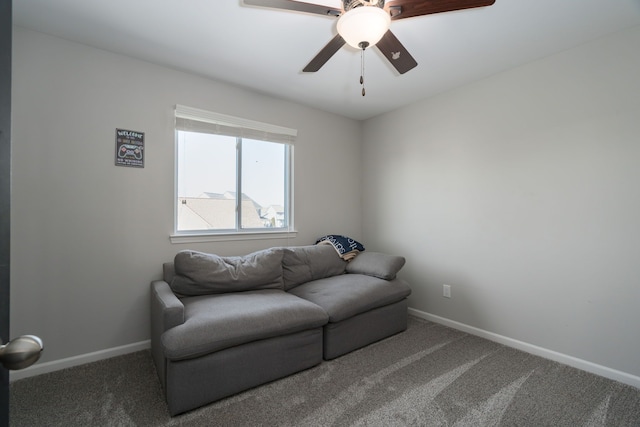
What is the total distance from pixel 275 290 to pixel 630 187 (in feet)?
9.15

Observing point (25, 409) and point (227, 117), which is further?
point (227, 117)

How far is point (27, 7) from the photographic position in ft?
6.10

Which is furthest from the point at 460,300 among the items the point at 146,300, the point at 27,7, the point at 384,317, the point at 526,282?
the point at 27,7

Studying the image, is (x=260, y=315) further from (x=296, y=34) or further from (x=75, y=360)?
(x=296, y=34)

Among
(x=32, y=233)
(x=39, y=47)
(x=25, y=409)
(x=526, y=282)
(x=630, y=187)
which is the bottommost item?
(x=25, y=409)

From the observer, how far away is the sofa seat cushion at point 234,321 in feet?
5.55

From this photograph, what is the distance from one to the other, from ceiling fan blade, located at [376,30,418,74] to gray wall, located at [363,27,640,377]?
1331 mm

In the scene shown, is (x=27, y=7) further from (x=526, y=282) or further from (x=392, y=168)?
(x=526, y=282)

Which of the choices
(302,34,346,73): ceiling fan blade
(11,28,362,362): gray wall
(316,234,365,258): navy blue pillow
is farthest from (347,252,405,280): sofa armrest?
(302,34,346,73): ceiling fan blade

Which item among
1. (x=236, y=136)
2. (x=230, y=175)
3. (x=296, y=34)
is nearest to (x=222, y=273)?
(x=230, y=175)

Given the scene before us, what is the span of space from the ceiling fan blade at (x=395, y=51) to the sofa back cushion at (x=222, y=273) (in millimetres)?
1856

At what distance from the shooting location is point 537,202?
8.05ft

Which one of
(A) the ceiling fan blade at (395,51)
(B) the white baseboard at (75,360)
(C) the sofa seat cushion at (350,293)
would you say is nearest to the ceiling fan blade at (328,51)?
(A) the ceiling fan blade at (395,51)

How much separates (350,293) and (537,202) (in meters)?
1.76
